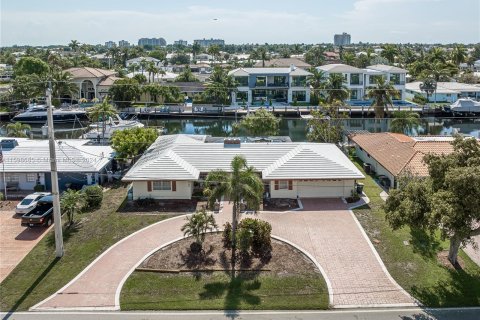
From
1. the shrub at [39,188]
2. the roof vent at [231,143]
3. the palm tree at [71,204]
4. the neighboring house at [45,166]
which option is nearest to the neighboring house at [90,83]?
the neighboring house at [45,166]

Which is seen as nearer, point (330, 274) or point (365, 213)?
point (330, 274)

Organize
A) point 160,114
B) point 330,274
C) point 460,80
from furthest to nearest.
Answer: point 460,80 < point 160,114 < point 330,274

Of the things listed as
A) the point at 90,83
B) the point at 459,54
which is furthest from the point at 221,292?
the point at 459,54

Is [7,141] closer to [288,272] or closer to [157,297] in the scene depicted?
[157,297]

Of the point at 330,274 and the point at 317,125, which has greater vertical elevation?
the point at 317,125

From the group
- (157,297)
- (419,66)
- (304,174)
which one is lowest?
(157,297)

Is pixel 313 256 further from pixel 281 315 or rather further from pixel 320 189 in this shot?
pixel 320 189

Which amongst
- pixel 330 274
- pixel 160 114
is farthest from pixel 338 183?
pixel 160 114
